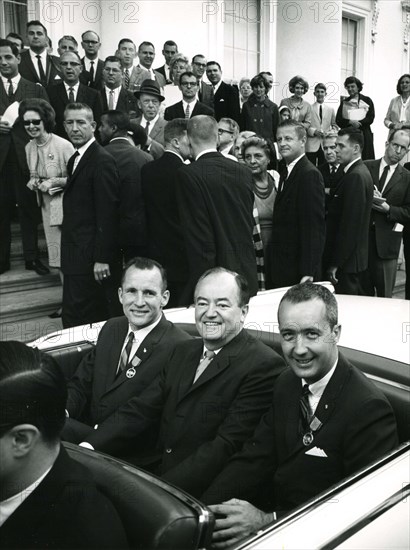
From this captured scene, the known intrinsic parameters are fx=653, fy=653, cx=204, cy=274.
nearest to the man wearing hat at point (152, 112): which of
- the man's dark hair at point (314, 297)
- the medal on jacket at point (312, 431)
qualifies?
the man's dark hair at point (314, 297)

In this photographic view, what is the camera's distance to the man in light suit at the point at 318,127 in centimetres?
895

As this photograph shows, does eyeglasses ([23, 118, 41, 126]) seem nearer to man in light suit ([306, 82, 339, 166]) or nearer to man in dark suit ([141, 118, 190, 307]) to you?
man in dark suit ([141, 118, 190, 307])

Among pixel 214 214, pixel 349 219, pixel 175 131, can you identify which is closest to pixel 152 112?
pixel 175 131

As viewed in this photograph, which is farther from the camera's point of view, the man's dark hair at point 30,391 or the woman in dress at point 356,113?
the woman in dress at point 356,113

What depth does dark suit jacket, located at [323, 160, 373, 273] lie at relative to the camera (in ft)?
16.2

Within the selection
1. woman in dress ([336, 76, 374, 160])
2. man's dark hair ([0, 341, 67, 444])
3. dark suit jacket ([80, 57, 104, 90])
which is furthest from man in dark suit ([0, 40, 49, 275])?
woman in dress ([336, 76, 374, 160])

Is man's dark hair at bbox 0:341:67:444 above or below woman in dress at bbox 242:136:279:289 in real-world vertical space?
below

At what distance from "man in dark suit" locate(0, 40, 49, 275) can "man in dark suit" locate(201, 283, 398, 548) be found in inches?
150

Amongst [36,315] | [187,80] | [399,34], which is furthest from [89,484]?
[399,34]

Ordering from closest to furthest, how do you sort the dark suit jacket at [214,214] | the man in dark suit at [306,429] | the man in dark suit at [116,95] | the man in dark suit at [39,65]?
the man in dark suit at [306,429] < the dark suit jacket at [214,214] < the man in dark suit at [116,95] < the man in dark suit at [39,65]

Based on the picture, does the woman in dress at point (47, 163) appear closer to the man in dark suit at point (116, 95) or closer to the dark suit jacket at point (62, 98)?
the dark suit jacket at point (62, 98)

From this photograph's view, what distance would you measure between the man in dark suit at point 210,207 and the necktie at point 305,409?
1.76 m

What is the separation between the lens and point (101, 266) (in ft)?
14.3

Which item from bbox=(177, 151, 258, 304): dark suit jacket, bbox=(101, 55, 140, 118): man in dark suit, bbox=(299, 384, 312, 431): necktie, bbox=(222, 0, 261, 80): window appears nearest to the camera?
bbox=(299, 384, 312, 431): necktie
